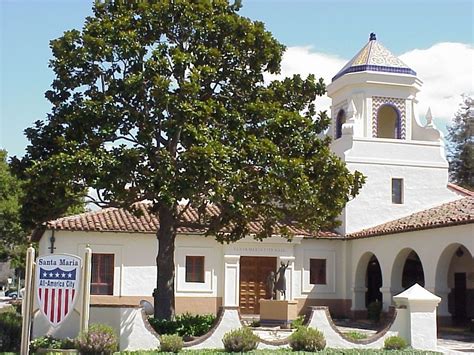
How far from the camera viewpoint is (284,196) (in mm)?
16859

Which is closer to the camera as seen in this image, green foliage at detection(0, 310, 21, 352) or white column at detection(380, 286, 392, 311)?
green foliage at detection(0, 310, 21, 352)

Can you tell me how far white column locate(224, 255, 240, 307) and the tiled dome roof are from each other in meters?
10.2

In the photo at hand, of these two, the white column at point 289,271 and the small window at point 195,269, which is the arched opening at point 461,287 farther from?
the small window at point 195,269

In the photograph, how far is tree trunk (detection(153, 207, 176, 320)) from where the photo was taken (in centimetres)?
1898

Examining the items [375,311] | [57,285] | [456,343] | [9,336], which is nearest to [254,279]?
[375,311]

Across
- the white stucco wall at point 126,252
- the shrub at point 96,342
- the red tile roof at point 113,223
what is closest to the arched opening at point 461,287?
the red tile roof at point 113,223

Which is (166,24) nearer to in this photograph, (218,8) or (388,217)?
(218,8)

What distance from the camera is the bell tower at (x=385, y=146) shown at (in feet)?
103

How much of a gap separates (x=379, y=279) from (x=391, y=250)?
13.4 feet

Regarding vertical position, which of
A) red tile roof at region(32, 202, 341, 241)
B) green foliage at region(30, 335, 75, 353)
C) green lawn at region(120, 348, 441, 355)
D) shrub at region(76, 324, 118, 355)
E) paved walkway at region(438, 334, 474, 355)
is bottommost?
paved walkway at region(438, 334, 474, 355)

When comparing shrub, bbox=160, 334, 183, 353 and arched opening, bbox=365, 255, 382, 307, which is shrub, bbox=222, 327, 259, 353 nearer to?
shrub, bbox=160, 334, 183, 353

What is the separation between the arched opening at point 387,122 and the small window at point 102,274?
13922mm

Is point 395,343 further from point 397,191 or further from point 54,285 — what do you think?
point 397,191

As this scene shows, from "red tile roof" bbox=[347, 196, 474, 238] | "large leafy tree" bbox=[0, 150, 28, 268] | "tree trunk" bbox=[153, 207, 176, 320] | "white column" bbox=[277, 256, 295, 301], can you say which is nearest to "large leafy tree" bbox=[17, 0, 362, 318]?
"tree trunk" bbox=[153, 207, 176, 320]
